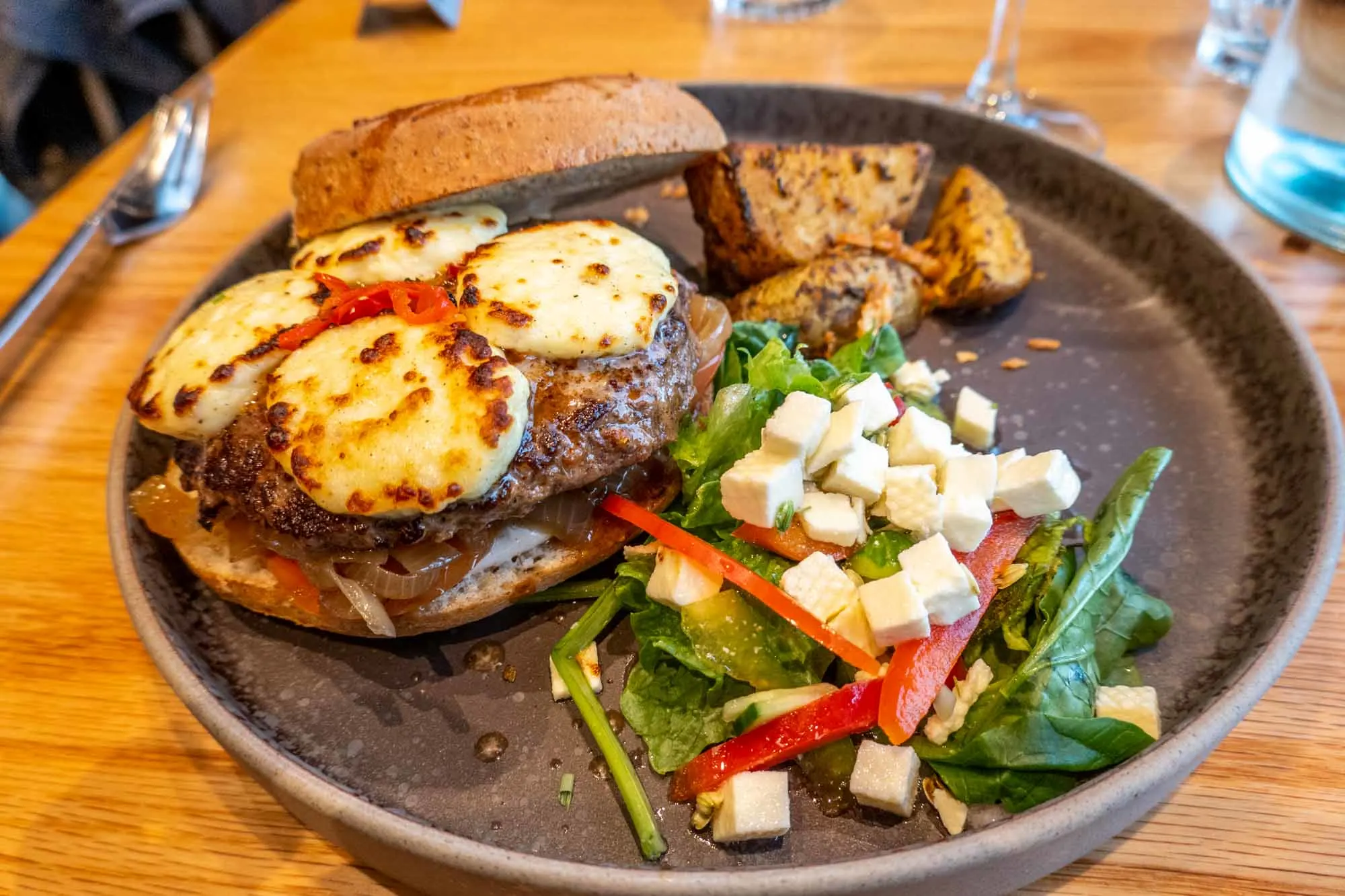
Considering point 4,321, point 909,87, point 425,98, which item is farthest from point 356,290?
point 909,87

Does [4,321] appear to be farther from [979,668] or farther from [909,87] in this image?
[909,87]

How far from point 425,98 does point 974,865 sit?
3.56 meters

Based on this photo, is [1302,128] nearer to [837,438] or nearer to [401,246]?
[837,438]

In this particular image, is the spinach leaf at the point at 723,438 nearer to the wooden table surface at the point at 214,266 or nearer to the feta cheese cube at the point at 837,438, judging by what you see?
the feta cheese cube at the point at 837,438

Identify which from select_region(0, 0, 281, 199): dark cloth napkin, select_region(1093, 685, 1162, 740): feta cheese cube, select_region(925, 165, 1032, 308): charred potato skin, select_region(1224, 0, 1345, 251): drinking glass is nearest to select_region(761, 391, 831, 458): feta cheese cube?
select_region(1093, 685, 1162, 740): feta cheese cube

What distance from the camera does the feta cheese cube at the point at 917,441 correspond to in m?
1.70

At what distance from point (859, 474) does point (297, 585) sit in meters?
1.16

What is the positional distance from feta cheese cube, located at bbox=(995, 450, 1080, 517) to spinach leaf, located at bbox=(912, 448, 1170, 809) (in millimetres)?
75

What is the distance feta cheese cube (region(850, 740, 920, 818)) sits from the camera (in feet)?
4.66

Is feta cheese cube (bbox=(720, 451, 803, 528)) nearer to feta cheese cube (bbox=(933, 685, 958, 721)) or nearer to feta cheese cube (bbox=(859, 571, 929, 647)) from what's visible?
feta cheese cube (bbox=(859, 571, 929, 647))

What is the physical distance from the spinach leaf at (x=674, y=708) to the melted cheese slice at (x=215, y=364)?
3.28ft

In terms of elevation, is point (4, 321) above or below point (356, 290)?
below

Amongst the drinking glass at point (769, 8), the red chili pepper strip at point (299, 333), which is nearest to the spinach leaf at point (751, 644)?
the red chili pepper strip at point (299, 333)

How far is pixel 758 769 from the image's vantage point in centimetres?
150
